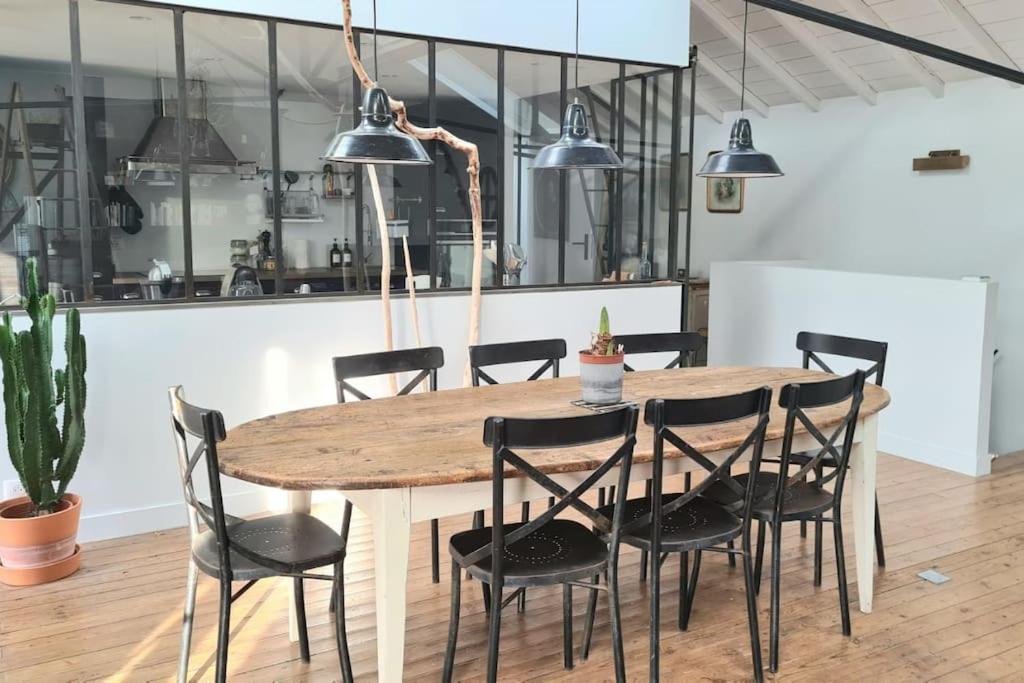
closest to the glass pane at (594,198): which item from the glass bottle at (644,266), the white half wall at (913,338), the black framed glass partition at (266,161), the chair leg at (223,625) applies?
the black framed glass partition at (266,161)

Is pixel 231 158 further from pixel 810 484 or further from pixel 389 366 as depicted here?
pixel 810 484

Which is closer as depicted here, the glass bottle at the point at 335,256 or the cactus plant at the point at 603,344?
the cactus plant at the point at 603,344

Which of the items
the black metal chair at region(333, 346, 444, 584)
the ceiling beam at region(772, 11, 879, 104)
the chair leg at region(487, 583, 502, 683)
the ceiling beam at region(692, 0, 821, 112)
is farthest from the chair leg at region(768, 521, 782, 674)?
the ceiling beam at region(692, 0, 821, 112)

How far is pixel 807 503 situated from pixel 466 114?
294 centimetres

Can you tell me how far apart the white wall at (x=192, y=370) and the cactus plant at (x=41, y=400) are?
35 cm

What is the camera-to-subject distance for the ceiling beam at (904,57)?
603cm

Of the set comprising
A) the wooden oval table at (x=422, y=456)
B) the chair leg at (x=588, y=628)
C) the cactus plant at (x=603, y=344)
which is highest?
the cactus plant at (x=603, y=344)

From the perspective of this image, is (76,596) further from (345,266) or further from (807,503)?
(807,503)

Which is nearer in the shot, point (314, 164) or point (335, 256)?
point (335, 256)

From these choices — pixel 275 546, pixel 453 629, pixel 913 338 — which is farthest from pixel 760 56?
pixel 275 546

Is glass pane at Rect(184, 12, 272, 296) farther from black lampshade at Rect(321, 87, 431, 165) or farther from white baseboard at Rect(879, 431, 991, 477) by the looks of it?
white baseboard at Rect(879, 431, 991, 477)

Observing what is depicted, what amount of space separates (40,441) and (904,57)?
630 centimetres

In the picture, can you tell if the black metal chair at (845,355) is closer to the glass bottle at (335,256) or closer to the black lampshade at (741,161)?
the black lampshade at (741,161)

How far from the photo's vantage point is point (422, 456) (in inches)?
98.3
